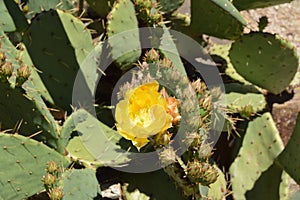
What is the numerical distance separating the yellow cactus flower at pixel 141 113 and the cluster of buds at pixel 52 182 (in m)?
0.29

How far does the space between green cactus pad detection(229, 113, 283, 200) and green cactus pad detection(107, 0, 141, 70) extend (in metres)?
0.63

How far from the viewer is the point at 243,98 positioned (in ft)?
9.11

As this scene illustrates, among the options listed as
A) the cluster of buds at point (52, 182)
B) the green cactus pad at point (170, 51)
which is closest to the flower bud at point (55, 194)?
the cluster of buds at point (52, 182)

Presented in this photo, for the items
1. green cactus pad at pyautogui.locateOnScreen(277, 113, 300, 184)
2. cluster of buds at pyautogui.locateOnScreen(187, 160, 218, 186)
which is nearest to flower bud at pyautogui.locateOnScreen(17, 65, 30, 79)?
cluster of buds at pyautogui.locateOnScreen(187, 160, 218, 186)

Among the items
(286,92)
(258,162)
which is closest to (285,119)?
(286,92)

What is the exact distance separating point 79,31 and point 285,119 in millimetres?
1089

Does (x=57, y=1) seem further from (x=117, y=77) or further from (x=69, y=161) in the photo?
(x=69, y=161)

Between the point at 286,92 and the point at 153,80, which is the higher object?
the point at 153,80

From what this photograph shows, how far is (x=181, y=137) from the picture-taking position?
75.8 inches

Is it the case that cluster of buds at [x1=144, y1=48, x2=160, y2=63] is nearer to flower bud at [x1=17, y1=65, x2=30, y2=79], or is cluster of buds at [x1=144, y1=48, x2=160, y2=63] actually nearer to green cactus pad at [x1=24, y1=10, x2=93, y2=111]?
flower bud at [x1=17, y1=65, x2=30, y2=79]

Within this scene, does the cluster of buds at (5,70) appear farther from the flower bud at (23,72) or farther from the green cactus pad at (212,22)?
the green cactus pad at (212,22)

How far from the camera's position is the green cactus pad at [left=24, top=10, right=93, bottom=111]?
2520 mm

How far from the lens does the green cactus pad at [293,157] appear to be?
249 cm

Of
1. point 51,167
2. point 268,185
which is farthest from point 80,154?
point 268,185
